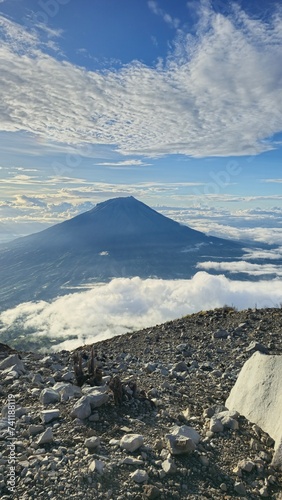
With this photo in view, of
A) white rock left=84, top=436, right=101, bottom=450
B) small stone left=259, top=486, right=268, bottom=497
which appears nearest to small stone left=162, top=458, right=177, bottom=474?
white rock left=84, top=436, right=101, bottom=450

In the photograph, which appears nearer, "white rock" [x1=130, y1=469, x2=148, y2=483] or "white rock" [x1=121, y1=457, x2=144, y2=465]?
"white rock" [x1=130, y1=469, x2=148, y2=483]

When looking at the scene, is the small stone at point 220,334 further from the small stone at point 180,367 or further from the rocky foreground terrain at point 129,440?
the rocky foreground terrain at point 129,440

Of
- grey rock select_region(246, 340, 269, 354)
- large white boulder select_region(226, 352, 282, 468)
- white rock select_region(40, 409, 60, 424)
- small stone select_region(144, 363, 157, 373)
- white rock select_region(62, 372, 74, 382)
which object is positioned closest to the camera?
white rock select_region(40, 409, 60, 424)

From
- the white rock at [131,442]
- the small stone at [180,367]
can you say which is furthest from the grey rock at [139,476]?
the small stone at [180,367]

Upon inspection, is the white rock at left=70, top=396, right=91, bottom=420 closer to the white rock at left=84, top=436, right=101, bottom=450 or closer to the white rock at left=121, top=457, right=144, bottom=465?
the white rock at left=84, top=436, right=101, bottom=450

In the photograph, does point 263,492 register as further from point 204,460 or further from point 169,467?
point 169,467

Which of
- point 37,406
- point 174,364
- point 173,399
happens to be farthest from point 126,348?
point 37,406

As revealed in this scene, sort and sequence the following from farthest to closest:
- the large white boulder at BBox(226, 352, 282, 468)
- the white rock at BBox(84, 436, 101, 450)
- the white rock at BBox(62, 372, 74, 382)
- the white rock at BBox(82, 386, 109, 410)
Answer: the white rock at BBox(62, 372, 74, 382)
the white rock at BBox(82, 386, 109, 410)
the large white boulder at BBox(226, 352, 282, 468)
the white rock at BBox(84, 436, 101, 450)
